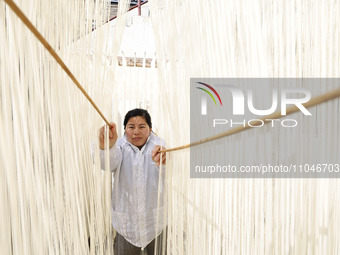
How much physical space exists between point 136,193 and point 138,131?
287mm

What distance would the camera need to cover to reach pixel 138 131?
133cm

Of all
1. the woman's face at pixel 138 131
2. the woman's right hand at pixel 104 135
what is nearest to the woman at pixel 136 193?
the woman's face at pixel 138 131

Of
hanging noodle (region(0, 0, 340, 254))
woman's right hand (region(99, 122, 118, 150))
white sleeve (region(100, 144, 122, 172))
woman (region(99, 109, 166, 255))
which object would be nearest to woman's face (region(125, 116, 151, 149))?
woman (region(99, 109, 166, 255))

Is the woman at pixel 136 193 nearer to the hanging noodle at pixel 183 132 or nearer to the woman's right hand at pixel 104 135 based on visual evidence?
the woman's right hand at pixel 104 135

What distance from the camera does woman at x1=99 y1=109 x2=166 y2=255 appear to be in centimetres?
126

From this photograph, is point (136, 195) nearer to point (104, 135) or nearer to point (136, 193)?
point (136, 193)

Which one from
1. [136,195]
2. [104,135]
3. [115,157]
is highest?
[104,135]

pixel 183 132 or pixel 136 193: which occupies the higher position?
pixel 183 132

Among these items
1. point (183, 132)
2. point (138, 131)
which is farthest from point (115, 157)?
point (183, 132)

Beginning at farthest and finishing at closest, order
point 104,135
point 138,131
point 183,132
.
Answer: point 138,131 < point 104,135 < point 183,132

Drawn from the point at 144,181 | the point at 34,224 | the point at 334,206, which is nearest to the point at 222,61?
the point at 334,206

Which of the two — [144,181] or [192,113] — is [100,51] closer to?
[192,113]

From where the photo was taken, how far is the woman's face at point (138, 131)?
4.37 ft

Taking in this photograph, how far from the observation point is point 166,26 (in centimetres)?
82
